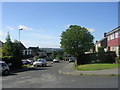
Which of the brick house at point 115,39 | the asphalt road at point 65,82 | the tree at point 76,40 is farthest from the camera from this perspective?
the tree at point 76,40

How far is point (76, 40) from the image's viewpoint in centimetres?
5184

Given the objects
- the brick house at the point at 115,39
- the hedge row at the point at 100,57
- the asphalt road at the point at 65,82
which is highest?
the brick house at the point at 115,39

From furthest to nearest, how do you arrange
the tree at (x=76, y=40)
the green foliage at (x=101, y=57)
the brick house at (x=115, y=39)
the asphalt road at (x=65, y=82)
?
the tree at (x=76, y=40) < the green foliage at (x=101, y=57) < the brick house at (x=115, y=39) < the asphalt road at (x=65, y=82)

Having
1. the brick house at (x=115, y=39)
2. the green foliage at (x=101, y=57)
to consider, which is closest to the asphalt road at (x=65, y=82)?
the brick house at (x=115, y=39)

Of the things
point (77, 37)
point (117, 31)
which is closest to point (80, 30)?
point (77, 37)

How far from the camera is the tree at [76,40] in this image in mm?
51812

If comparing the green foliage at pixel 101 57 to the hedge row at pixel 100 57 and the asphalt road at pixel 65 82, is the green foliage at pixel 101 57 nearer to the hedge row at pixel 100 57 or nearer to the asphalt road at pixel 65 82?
the hedge row at pixel 100 57

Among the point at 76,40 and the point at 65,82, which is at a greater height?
the point at 76,40

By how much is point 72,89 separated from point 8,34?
3524 centimetres

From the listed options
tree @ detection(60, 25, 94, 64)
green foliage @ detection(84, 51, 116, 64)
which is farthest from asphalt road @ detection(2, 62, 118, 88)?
tree @ detection(60, 25, 94, 64)

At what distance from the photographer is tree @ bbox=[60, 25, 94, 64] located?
51.8 m

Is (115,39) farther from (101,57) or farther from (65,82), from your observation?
(65,82)

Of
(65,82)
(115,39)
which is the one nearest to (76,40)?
(115,39)

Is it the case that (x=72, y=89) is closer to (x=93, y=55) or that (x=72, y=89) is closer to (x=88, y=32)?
(x=93, y=55)
